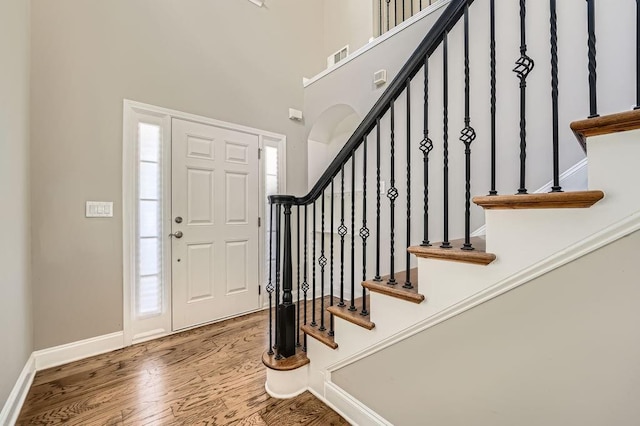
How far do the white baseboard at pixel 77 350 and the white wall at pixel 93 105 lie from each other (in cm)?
5

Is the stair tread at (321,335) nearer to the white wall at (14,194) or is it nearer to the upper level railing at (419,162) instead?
the upper level railing at (419,162)

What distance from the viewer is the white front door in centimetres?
259

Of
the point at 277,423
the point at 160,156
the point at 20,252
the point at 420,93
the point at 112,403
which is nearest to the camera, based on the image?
the point at 277,423

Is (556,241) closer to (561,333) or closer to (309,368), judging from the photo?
(561,333)

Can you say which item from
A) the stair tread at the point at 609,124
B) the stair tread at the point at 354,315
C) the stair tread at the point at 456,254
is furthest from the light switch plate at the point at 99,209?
the stair tread at the point at 609,124

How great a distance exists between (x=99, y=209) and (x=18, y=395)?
1.26 metres

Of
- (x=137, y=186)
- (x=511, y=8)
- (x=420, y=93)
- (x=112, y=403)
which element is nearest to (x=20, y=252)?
(x=137, y=186)

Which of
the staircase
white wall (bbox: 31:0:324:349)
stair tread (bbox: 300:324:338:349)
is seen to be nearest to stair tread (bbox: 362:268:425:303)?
the staircase

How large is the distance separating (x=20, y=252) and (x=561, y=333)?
2.80m

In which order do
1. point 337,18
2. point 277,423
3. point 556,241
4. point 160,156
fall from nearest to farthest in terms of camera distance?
point 556,241 → point 277,423 → point 160,156 → point 337,18

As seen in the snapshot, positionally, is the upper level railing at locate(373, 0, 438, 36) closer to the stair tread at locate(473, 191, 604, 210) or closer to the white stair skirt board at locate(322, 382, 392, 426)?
the stair tread at locate(473, 191, 604, 210)

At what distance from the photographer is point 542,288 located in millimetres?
863

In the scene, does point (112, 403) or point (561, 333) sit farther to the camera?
point (112, 403)

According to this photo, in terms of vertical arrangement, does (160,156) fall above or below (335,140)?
below
